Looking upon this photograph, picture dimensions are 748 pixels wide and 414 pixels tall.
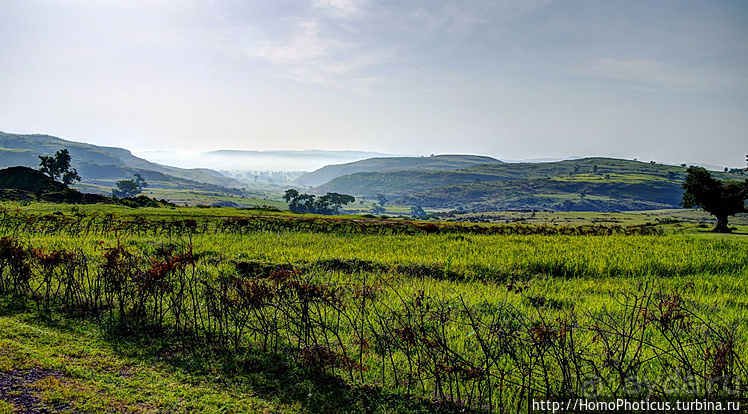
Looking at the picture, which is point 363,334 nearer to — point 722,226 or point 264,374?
point 264,374

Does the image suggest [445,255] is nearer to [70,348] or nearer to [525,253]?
[525,253]

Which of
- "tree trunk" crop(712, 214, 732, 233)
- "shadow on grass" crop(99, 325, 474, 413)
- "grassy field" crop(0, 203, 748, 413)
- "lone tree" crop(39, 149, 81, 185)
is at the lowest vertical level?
"shadow on grass" crop(99, 325, 474, 413)

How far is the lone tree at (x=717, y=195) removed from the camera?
3209cm

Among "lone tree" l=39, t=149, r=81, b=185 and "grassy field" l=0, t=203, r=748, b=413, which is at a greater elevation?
"lone tree" l=39, t=149, r=81, b=185

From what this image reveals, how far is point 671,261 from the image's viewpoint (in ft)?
59.1

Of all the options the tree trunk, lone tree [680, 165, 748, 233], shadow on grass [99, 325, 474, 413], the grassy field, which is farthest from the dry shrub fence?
lone tree [680, 165, 748, 233]

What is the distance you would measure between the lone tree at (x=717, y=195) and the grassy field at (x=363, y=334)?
18.3 meters

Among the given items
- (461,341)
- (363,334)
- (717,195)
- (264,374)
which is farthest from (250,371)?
(717,195)

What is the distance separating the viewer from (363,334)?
918 centimetres

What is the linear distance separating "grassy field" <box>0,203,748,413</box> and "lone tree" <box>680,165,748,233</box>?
18.3m

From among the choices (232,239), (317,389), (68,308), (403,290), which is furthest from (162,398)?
(232,239)

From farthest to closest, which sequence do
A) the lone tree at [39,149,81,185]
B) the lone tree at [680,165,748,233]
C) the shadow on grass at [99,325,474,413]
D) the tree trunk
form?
the lone tree at [39,149,81,185]
the tree trunk
the lone tree at [680,165,748,233]
the shadow on grass at [99,325,474,413]

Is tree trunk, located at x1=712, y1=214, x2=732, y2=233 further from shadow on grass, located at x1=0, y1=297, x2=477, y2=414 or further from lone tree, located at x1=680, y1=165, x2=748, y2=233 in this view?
shadow on grass, located at x1=0, y1=297, x2=477, y2=414

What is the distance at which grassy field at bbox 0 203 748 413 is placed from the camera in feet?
21.3
